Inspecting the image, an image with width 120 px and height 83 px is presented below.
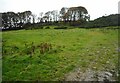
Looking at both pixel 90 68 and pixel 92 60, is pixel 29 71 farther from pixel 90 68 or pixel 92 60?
pixel 92 60

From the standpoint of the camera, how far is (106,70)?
1700cm

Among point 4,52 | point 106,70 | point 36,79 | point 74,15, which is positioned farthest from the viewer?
point 74,15

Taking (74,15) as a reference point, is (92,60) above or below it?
below

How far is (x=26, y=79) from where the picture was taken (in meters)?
15.5

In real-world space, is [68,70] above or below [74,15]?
below

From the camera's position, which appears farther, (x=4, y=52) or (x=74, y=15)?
(x=74, y=15)

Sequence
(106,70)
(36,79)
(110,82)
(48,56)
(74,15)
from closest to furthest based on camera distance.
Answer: (110,82), (36,79), (106,70), (48,56), (74,15)

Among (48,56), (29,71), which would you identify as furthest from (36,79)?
(48,56)

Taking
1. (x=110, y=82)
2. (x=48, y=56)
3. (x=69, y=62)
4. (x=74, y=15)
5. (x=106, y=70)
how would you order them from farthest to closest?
(x=74, y=15) < (x=48, y=56) < (x=69, y=62) < (x=106, y=70) < (x=110, y=82)

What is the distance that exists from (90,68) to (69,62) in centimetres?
233

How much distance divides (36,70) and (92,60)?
17.0 ft

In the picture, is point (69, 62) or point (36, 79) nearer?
point (36, 79)

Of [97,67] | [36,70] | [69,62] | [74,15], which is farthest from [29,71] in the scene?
[74,15]

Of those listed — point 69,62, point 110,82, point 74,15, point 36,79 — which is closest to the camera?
point 110,82
